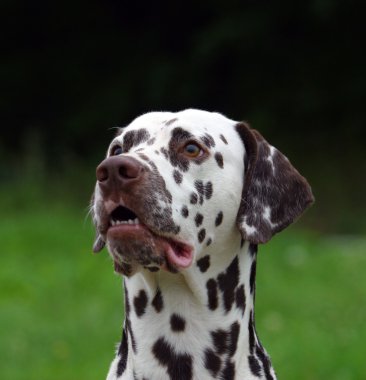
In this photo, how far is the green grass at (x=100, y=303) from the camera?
25.5ft

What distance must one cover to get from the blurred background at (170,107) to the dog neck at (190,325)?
5.53 metres

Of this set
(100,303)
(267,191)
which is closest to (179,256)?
(267,191)

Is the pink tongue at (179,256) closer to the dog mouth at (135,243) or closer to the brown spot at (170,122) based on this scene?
the dog mouth at (135,243)

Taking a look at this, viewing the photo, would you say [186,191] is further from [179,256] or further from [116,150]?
[116,150]

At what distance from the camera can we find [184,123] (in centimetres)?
412

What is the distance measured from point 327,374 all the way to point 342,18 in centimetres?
1170

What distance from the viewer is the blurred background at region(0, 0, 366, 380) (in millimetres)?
10625

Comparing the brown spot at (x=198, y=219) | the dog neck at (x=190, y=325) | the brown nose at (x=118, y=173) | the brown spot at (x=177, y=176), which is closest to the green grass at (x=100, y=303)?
the dog neck at (x=190, y=325)

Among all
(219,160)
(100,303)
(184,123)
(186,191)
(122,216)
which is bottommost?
(100,303)

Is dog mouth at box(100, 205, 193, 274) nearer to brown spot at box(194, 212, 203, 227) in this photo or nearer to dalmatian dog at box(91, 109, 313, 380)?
dalmatian dog at box(91, 109, 313, 380)

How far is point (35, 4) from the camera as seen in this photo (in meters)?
20.7

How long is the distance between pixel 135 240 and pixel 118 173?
0.24 metres

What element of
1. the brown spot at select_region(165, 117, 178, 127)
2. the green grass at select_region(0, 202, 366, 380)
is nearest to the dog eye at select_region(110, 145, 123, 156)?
the brown spot at select_region(165, 117, 178, 127)

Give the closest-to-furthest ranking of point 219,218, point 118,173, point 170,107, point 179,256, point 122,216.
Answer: point 118,173 < point 122,216 < point 179,256 < point 219,218 < point 170,107
